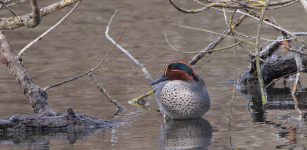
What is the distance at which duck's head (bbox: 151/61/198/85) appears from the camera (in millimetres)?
9859

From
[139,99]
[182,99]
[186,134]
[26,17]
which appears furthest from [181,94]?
[26,17]

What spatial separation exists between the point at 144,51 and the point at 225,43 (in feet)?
4.20

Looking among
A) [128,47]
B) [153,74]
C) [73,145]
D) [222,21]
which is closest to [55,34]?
[128,47]

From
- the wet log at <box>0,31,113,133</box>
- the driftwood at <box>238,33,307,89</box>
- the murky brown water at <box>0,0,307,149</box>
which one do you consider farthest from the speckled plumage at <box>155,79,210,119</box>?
the driftwood at <box>238,33,307,89</box>

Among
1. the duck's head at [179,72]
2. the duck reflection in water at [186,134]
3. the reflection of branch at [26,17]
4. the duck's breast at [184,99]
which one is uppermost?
the reflection of branch at [26,17]

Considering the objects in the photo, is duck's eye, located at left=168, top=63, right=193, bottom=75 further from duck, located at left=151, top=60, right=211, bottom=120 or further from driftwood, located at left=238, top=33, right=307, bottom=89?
driftwood, located at left=238, top=33, right=307, bottom=89

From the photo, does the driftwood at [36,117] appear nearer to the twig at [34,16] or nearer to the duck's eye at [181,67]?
the duck's eye at [181,67]

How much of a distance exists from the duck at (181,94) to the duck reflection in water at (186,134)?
3.9 inches

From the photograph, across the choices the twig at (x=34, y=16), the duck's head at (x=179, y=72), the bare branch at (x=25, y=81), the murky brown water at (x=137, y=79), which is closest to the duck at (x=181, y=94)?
the duck's head at (x=179, y=72)

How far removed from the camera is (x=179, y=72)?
9.90m

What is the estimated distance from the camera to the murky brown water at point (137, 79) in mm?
8305

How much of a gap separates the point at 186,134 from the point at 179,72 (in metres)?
1.26

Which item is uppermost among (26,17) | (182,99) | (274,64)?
(26,17)

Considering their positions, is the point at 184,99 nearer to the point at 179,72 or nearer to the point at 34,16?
the point at 179,72
